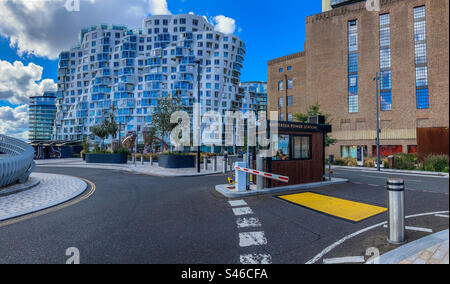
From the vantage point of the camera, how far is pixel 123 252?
3799 mm

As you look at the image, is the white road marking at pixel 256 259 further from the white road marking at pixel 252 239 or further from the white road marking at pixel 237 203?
the white road marking at pixel 237 203

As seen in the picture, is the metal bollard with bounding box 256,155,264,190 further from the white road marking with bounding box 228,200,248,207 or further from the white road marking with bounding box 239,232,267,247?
the white road marking with bounding box 239,232,267,247

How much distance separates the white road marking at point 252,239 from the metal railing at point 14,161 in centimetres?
1040

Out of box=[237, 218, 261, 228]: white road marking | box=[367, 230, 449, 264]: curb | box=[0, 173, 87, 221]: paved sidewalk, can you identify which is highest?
box=[367, 230, 449, 264]: curb

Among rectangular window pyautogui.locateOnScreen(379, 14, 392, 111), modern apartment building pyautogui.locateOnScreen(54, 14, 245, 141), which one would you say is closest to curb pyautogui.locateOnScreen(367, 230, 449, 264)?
rectangular window pyautogui.locateOnScreen(379, 14, 392, 111)

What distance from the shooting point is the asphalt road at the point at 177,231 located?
369 cm

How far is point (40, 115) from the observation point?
168 m

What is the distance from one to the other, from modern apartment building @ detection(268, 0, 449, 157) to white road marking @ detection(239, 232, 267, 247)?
31843 mm

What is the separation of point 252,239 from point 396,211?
2665mm

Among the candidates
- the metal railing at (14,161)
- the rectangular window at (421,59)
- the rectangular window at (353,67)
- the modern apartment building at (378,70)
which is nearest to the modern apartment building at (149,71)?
the modern apartment building at (378,70)

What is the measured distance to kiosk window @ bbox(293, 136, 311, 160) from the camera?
9.91 m

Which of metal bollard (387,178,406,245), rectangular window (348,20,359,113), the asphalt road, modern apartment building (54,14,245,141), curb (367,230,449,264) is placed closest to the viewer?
curb (367,230,449,264)

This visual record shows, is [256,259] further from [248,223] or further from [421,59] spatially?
[421,59]
